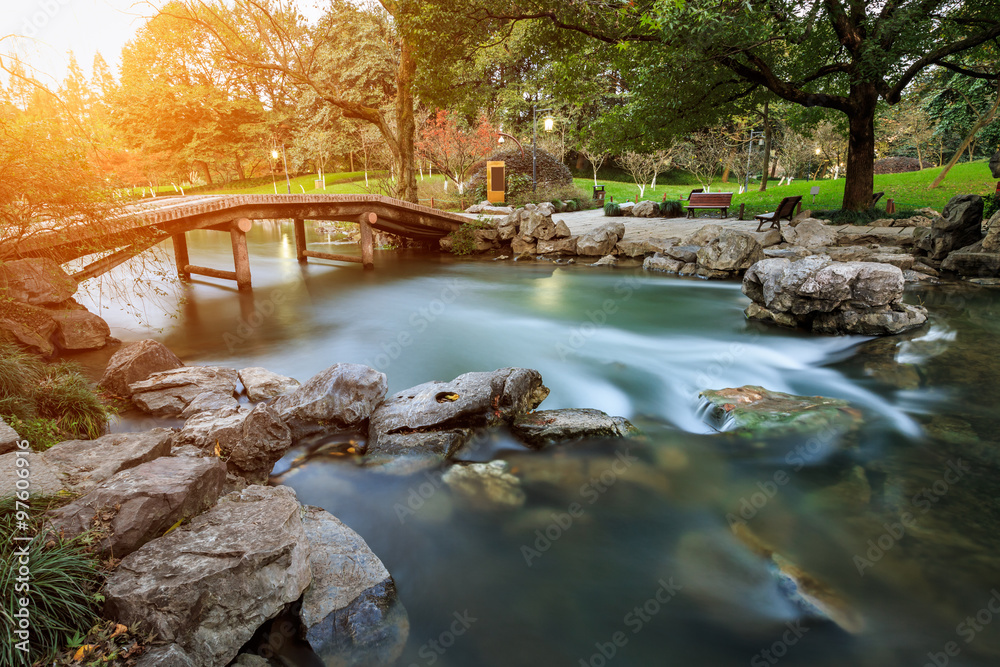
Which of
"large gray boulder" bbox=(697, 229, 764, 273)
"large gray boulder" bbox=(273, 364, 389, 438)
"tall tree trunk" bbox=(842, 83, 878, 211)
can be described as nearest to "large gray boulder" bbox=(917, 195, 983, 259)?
"tall tree trunk" bbox=(842, 83, 878, 211)

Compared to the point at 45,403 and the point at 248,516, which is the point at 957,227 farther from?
the point at 45,403

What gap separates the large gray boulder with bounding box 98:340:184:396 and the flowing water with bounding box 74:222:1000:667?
2.40ft

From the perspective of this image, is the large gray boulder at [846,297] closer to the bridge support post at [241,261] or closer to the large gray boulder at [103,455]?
the large gray boulder at [103,455]

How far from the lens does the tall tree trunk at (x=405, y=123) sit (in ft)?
64.3

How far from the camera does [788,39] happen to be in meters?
→ 14.8

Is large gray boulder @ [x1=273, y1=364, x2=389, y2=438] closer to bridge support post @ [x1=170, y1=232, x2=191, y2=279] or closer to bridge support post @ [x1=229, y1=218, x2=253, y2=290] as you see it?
bridge support post @ [x1=229, y1=218, x2=253, y2=290]

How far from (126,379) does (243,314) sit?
17.4 ft

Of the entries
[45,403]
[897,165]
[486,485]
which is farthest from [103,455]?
[897,165]

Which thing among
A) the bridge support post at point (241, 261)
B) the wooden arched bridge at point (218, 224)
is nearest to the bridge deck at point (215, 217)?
the wooden arched bridge at point (218, 224)

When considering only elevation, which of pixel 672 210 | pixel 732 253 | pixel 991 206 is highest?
pixel 991 206

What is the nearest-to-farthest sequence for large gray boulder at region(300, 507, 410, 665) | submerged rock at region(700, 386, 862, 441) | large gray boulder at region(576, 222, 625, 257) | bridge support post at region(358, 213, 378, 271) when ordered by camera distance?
large gray boulder at region(300, 507, 410, 665), submerged rock at region(700, 386, 862, 441), bridge support post at region(358, 213, 378, 271), large gray boulder at region(576, 222, 625, 257)

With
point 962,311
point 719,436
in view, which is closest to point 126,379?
point 719,436

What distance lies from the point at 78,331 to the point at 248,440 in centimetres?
565

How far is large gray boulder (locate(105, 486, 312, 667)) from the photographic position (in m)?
2.61
